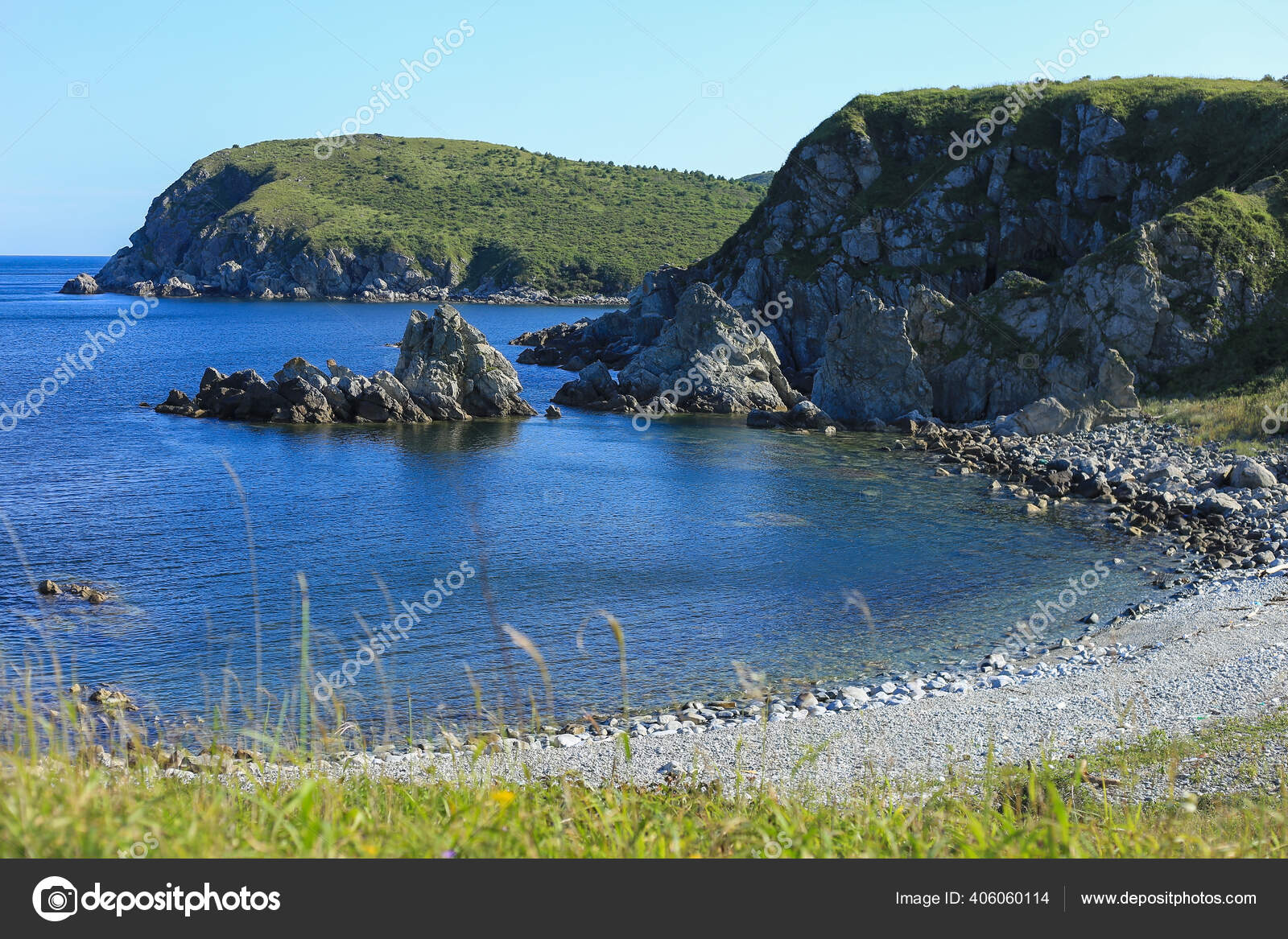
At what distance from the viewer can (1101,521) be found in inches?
1368

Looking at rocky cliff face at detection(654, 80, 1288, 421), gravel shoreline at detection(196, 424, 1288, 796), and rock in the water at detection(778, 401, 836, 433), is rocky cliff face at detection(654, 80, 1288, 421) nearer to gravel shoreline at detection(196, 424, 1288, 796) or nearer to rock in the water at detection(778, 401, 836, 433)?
rock in the water at detection(778, 401, 836, 433)

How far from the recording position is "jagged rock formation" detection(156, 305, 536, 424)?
58.0 m

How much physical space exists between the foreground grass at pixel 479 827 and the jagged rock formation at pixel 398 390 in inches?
2107

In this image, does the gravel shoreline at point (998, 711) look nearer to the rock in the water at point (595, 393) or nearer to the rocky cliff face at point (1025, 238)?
the rocky cliff face at point (1025, 238)

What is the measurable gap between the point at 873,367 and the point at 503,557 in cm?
3531

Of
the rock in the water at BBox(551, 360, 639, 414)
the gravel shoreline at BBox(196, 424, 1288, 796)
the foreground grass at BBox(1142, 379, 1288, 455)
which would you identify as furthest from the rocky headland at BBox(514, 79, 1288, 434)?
the gravel shoreline at BBox(196, 424, 1288, 796)

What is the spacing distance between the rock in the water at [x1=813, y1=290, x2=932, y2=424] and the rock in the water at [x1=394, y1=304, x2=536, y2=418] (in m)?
19.8

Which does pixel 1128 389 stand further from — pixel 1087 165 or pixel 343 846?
pixel 343 846

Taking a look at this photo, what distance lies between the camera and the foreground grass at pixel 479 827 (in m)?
4.20

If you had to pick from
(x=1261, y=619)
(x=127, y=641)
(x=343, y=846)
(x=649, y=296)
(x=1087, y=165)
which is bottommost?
(x=127, y=641)

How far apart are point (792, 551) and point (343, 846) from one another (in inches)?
1089
